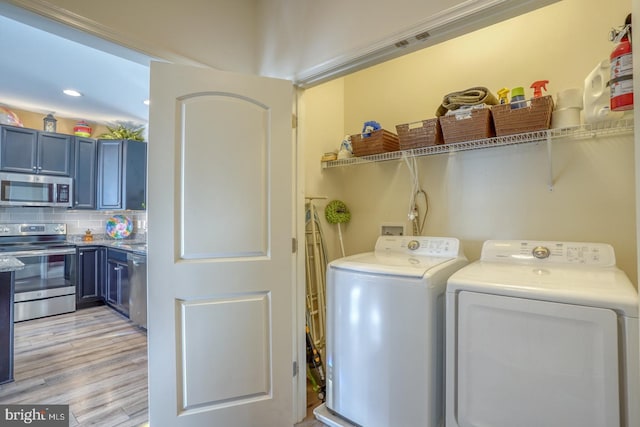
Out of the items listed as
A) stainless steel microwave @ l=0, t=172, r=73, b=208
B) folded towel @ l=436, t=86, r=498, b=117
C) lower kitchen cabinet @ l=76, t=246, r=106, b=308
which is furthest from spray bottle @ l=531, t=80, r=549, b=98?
stainless steel microwave @ l=0, t=172, r=73, b=208

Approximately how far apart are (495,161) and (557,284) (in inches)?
38.4

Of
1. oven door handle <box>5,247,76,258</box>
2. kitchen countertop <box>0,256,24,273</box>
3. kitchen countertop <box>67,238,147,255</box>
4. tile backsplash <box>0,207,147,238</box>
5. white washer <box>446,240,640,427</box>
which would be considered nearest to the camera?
white washer <box>446,240,640,427</box>

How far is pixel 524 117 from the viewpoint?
1563mm

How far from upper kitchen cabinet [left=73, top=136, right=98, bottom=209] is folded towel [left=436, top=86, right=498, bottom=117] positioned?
4.37 m

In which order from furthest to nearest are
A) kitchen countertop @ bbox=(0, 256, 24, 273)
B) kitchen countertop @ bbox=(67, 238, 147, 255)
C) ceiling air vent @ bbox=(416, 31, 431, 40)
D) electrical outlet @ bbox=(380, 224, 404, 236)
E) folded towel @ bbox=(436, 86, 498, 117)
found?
kitchen countertop @ bbox=(67, 238, 147, 255) < electrical outlet @ bbox=(380, 224, 404, 236) < kitchen countertop @ bbox=(0, 256, 24, 273) < folded towel @ bbox=(436, 86, 498, 117) < ceiling air vent @ bbox=(416, 31, 431, 40)

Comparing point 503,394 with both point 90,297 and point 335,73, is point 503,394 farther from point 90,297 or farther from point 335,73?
point 90,297

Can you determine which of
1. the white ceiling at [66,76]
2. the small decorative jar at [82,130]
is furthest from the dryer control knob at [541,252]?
the small decorative jar at [82,130]

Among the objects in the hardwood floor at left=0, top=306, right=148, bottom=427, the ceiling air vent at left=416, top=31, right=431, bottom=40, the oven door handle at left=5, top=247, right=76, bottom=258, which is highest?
the ceiling air vent at left=416, top=31, right=431, bottom=40

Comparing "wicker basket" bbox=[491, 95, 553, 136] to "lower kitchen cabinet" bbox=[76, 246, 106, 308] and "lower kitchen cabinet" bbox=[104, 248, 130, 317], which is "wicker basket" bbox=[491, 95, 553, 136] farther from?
"lower kitchen cabinet" bbox=[76, 246, 106, 308]

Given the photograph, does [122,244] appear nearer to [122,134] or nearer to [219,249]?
[122,134]

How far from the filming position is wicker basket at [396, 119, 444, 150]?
1874 millimetres

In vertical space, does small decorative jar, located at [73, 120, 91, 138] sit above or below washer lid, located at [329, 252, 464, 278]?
above

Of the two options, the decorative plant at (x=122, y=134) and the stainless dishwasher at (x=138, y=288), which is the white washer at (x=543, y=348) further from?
the decorative plant at (x=122, y=134)

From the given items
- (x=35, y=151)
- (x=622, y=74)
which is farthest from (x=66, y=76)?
(x=622, y=74)
